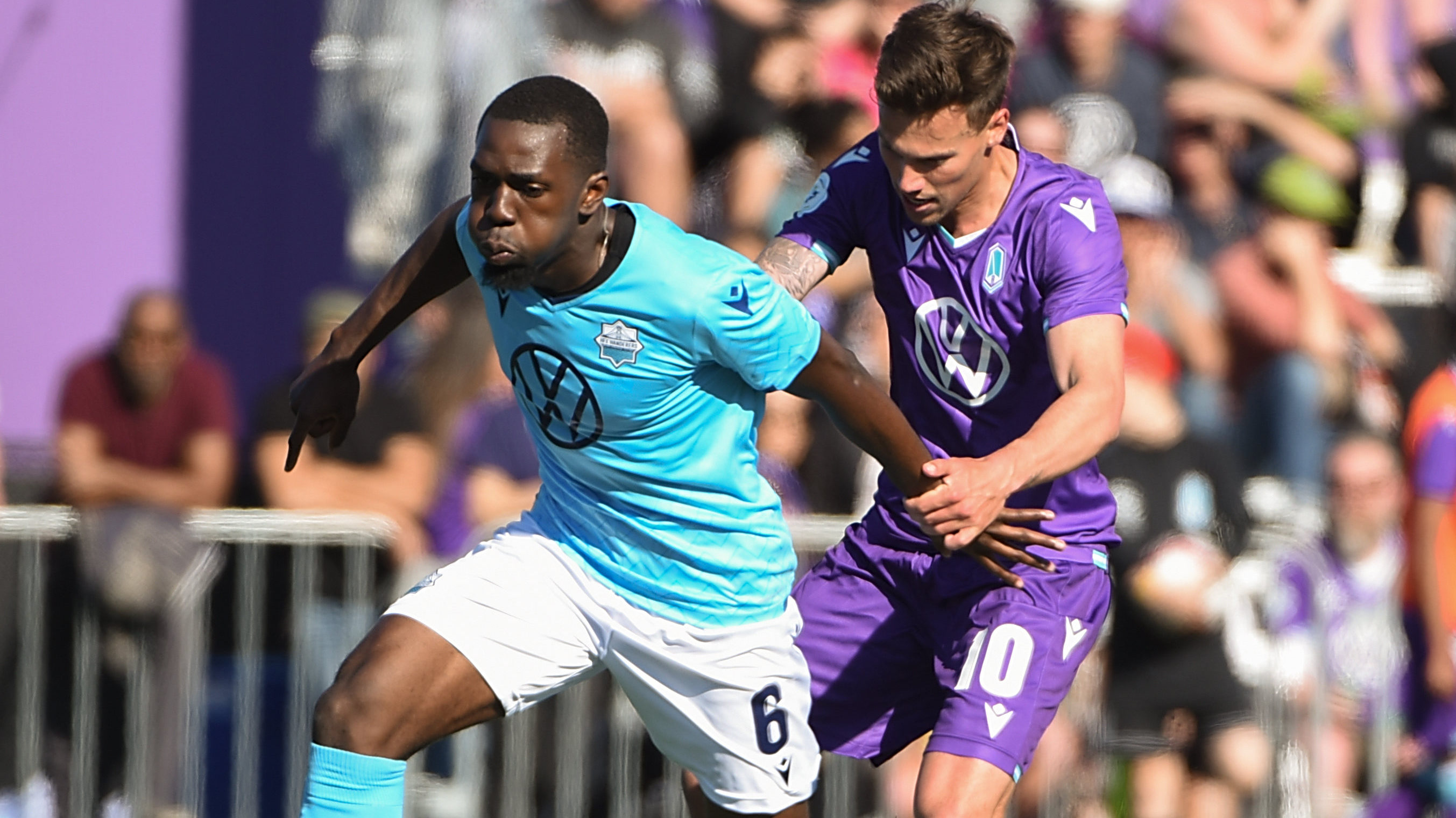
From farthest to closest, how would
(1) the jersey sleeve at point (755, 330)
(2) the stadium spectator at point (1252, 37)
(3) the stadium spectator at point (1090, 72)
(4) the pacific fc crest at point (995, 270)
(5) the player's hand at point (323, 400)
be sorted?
1. (2) the stadium spectator at point (1252, 37)
2. (3) the stadium spectator at point (1090, 72)
3. (5) the player's hand at point (323, 400)
4. (4) the pacific fc crest at point (995, 270)
5. (1) the jersey sleeve at point (755, 330)

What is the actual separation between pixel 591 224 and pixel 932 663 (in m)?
1.65

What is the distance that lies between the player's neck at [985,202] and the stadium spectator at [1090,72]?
366cm

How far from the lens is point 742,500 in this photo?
484 centimetres

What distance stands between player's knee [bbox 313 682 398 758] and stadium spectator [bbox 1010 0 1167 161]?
501cm

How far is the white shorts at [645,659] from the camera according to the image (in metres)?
4.69

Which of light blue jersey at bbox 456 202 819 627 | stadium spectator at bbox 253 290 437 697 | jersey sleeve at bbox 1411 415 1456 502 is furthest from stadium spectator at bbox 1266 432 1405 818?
stadium spectator at bbox 253 290 437 697

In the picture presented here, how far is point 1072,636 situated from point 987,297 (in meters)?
0.94

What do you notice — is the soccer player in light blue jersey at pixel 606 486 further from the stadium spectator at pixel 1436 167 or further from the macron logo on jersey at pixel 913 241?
the stadium spectator at pixel 1436 167

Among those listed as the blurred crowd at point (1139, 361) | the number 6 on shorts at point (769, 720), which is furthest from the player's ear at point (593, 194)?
the blurred crowd at point (1139, 361)

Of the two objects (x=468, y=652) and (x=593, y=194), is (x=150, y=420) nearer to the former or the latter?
(x=468, y=652)

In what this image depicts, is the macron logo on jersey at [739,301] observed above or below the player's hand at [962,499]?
above

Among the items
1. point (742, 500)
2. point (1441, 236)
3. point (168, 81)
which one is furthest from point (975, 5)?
point (742, 500)

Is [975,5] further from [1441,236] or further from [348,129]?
[348,129]

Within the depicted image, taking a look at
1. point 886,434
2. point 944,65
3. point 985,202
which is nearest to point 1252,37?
point 985,202
